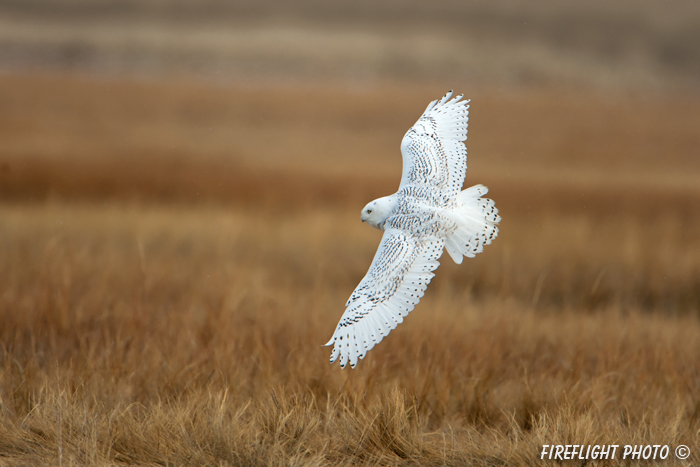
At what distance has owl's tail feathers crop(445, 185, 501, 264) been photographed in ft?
7.30

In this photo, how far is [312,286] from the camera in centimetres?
543

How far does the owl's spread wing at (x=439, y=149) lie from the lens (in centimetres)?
251

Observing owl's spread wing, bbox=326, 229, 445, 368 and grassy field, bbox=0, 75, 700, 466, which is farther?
grassy field, bbox=0, 75, 700, 466

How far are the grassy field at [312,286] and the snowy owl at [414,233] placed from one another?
0.91m

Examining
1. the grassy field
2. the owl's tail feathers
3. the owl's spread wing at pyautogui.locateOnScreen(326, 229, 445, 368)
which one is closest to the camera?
the owl's spread wing at pyautogui.locateOnScreen(326, 229, 445, 368)

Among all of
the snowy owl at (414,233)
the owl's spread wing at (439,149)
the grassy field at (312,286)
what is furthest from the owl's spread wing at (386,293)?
the grassy field at (312,286)

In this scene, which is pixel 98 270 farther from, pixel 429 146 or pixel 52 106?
pixel 52 106

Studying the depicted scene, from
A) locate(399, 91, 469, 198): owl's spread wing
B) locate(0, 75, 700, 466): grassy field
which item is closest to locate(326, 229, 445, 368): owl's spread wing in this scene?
locate(399, 91, 469, 198): owl's spread wing

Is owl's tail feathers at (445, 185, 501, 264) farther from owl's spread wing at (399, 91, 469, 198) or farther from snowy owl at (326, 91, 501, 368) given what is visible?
owl's spread wing at (399, 91, 469, 198)

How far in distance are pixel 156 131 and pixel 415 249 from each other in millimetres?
7491

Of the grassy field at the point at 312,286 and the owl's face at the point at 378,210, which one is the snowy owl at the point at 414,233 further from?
the grassy field at the point at 312,286

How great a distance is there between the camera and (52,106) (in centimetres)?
933

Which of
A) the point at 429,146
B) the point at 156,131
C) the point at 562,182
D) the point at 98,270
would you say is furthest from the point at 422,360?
the point at 156,131

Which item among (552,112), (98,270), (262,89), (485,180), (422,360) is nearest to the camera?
(422,360)
